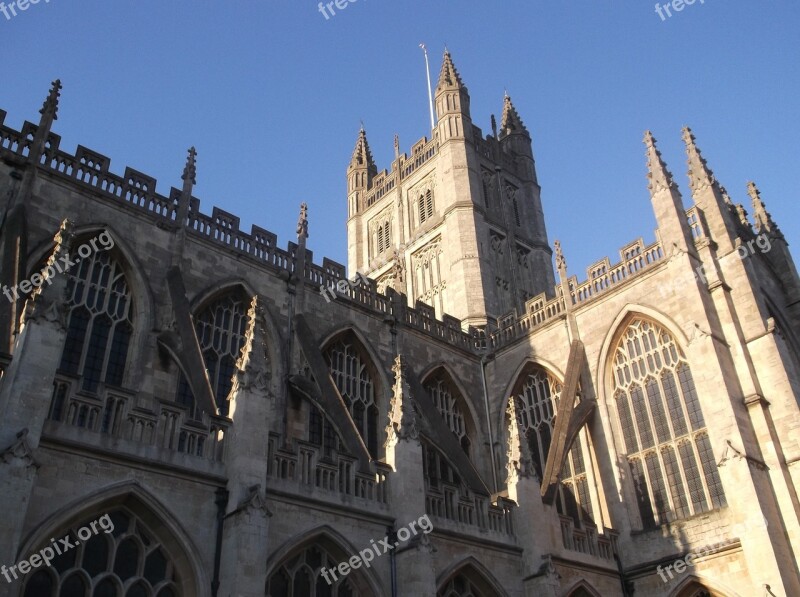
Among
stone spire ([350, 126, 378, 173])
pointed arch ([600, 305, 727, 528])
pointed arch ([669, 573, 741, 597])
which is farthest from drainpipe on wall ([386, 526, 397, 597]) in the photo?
stone spire ([350, 126, 378, 173])

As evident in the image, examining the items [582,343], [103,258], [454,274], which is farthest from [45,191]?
[454,274]

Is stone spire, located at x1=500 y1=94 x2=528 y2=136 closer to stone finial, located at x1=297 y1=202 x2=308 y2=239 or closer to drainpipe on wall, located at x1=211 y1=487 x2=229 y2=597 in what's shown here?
stone finial, located at x1=297 y1=202 x2=308 y2=239

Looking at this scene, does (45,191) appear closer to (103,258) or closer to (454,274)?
(103,258)

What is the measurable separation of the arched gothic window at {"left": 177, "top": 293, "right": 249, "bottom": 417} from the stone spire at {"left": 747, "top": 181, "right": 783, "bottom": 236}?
16997 mm

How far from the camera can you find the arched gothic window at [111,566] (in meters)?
10.5

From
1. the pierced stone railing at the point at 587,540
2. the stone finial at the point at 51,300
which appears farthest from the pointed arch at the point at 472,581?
the stone finial at the point at 51,300

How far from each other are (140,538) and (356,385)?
32.9 feet

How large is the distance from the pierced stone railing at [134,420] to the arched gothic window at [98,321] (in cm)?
348

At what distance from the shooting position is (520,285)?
33.2 meters

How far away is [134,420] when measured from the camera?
38.8 feet

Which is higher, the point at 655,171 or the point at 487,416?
the point at 655,171

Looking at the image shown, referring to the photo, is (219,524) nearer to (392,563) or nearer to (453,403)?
(392,563)

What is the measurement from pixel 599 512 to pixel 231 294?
11.2m

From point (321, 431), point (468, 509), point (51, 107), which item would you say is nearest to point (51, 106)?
point (51, 107)
